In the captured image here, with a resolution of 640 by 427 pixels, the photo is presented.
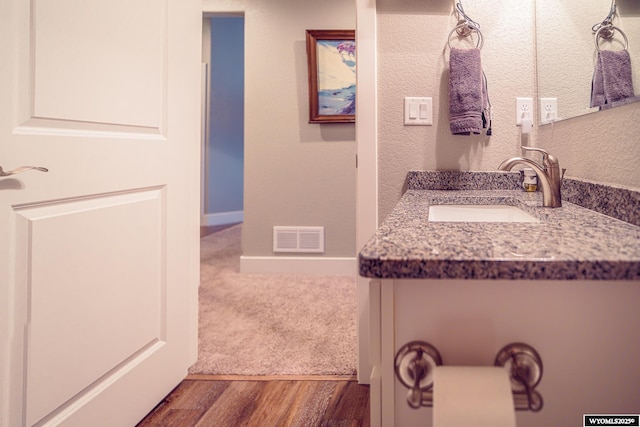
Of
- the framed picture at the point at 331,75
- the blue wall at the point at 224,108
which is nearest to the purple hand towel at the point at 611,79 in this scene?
the framed picture at the point at 331,75

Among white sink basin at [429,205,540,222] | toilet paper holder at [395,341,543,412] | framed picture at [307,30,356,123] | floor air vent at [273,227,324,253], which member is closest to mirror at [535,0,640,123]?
→ white sink basin at [429,205,540,222]

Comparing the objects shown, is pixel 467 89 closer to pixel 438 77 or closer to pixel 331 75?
pixel 438 77

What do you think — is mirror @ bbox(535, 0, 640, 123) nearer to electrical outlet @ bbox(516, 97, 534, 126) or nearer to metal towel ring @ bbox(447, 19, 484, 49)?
electrical outlet @ bbox(516, 97, 534, 126)

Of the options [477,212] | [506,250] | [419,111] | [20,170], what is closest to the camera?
[506,250]

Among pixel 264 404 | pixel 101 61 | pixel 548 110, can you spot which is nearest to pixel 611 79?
pixel 548 110

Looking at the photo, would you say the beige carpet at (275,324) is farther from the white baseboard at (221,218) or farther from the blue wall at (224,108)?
the blue wall at (224,108)

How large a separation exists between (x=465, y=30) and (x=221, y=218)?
4759mm

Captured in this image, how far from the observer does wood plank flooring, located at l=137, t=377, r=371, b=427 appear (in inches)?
54.9

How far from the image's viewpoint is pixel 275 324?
7.41ft

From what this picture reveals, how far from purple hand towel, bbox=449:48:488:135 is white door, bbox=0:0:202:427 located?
100 centimetres

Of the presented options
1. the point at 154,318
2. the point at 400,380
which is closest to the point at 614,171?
the point at 400,380

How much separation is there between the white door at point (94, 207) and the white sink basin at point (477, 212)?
3.04 ft

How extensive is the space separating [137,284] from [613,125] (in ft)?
4.72

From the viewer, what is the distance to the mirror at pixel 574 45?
99 centimetres
